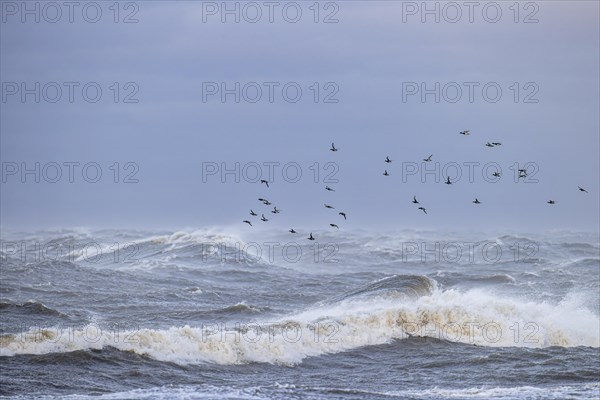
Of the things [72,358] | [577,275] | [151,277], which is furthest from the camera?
[577,275]

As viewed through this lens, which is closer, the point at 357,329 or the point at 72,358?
the point at 72,358

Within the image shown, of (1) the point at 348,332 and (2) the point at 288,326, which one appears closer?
(2) the point at 288,326

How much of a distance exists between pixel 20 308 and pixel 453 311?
1465 cm

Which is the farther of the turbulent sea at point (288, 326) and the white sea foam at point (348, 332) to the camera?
the white sea foam at point (348, 332)

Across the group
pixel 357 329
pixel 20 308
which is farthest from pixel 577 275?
pixel 20 308

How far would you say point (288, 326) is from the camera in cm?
3166

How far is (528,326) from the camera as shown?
34031 millimetres

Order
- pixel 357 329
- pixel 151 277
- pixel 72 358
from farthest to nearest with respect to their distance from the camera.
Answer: pixel 151 277 → pixel 357 329 → pixel 72 358

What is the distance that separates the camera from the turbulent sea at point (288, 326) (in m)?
25.4

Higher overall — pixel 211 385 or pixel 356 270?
pixel 356 270

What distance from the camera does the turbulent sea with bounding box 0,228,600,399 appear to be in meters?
25.4

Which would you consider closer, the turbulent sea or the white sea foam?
the turbulent sea

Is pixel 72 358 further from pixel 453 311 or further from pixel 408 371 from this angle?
pixel 453 311

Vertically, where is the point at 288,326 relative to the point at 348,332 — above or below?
above
